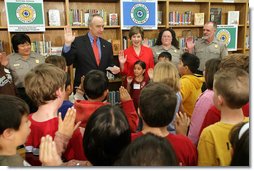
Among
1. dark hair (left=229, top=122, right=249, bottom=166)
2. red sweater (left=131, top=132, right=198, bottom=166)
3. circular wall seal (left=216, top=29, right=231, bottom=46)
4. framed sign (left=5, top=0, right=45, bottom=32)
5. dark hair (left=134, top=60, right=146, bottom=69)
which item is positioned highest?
framed sign (left=5, top=0, right=45, bottom=32)

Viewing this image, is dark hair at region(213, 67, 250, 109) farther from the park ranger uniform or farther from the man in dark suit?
the park ranger uniform

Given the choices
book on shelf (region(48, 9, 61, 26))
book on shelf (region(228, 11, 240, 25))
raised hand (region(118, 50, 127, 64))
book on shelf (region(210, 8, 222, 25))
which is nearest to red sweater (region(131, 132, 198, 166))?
raised hand (region(118, 50, 127, 64))

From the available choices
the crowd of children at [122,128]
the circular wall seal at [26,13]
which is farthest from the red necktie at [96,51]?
the crowd of children at [122,128]

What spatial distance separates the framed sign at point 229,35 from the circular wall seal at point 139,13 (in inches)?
61.1

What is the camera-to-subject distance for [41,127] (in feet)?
4.50

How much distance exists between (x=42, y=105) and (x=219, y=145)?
3.18ft

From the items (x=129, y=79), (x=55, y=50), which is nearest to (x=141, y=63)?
(x=129, y=79)

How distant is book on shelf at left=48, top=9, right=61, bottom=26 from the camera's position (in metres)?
3.88

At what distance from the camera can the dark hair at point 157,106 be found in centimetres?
126

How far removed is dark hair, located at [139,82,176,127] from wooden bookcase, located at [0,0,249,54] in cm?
269

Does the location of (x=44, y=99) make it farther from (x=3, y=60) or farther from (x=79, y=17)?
(x=79, y=17)

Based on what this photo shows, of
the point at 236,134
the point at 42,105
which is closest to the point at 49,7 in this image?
the point at 42,105

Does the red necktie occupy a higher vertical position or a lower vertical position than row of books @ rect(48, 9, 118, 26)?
lower

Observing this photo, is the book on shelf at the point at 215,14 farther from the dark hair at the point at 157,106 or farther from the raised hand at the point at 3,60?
the dark hair at the point at 157,106
